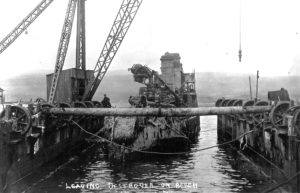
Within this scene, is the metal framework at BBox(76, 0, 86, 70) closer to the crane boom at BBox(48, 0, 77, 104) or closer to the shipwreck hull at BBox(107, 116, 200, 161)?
the crane boom at BBox(48, 0, 77, 104)

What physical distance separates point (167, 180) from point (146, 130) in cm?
463

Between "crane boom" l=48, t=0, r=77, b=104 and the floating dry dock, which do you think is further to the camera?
"crane boom" l=48, t=0, r=77, b=104

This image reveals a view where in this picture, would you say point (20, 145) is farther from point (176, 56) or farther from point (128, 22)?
point (176, 56)

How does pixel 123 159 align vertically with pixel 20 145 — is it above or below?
below

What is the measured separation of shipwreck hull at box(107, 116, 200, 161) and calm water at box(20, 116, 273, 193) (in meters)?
0.74

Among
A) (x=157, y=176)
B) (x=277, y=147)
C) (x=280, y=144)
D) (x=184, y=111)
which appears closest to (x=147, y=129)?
(x=157, y=176)

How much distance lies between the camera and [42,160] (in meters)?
16.8

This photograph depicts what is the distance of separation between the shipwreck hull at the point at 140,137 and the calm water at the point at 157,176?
74cm

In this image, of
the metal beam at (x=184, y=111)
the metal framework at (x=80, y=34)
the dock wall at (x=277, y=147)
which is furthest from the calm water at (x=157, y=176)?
the metal framework at (x=80, y=34)

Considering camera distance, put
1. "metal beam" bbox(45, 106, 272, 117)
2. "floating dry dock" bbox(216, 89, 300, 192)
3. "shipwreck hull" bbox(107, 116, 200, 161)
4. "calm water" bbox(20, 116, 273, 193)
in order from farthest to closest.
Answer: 1. "shipwreck hull" bbox(107, 116, 200, 161)
2. "metal beam" bbox(45, 106, 272, 117)
3. "calm water" bbox(20, 116, 273, 193)
4. "floating dry dock" bbox(216, 89, 300, 192)

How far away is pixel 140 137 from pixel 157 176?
3571 millimetres

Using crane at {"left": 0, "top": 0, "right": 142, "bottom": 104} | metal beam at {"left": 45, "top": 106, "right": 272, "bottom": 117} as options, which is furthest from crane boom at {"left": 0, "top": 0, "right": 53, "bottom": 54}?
metal beam at {"left": 45, "top": 106, "right": 272, "bottom": 117}

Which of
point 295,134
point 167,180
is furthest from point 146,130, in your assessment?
point 295,134

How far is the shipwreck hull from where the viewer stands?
59.8 ft
